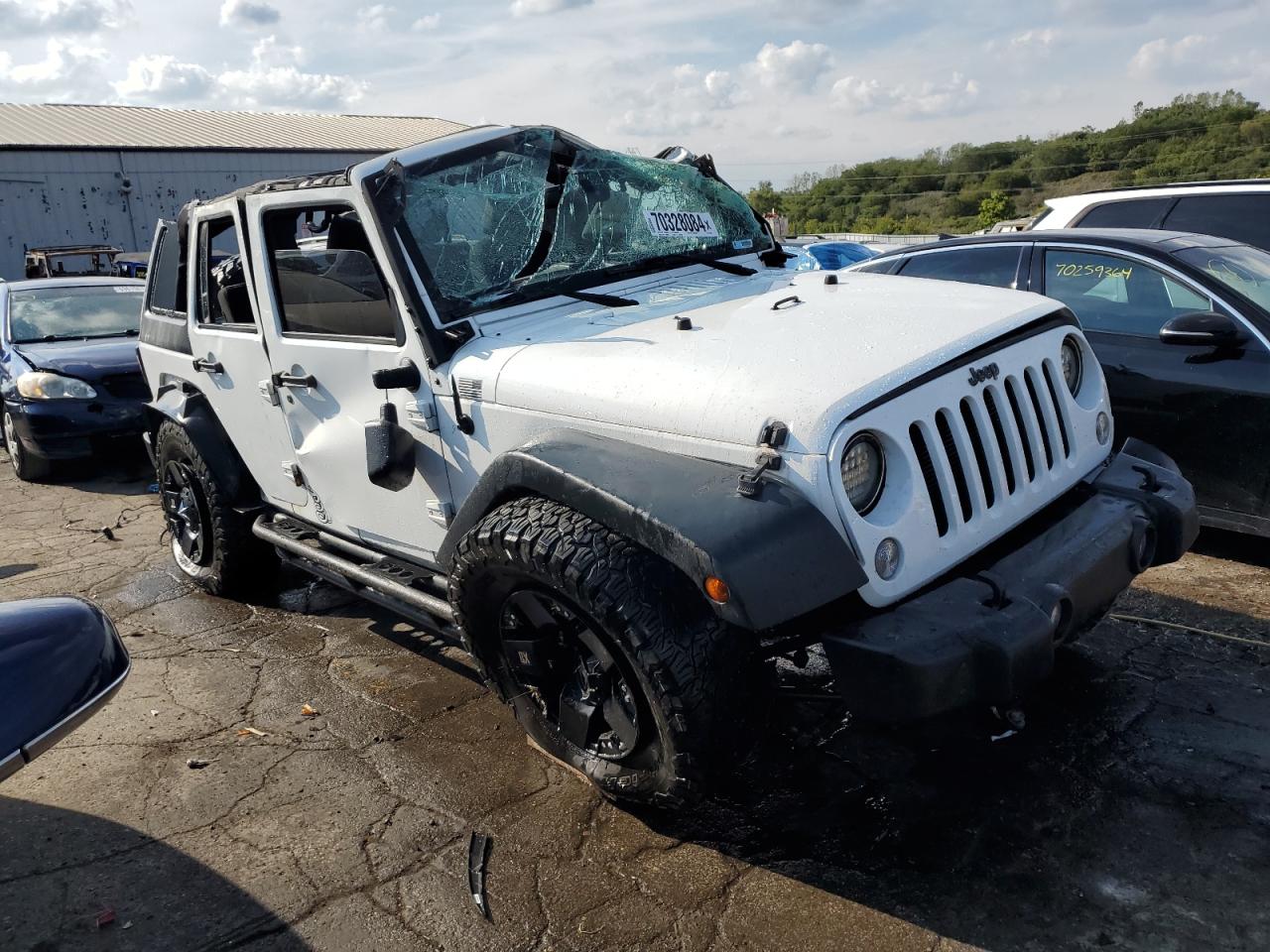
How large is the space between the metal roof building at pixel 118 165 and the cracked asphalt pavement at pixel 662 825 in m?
20.8

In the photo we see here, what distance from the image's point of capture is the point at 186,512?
546cm

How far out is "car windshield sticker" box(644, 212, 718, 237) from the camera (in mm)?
4195

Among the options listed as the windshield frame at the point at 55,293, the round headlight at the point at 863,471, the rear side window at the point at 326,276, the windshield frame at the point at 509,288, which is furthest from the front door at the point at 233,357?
the windshield frame at the point at 55,293

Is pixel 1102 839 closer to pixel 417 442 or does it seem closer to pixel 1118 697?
pixel 1118 697

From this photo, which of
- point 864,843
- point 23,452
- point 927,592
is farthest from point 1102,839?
point 23,452

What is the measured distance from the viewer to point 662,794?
9.30 ft

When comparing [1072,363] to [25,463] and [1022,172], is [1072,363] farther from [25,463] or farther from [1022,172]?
[1022,172]

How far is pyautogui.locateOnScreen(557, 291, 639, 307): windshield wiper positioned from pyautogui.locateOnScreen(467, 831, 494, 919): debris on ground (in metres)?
1.85

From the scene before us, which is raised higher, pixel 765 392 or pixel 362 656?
pixel 765 392

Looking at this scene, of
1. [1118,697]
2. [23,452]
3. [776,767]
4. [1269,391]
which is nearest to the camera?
[776,767]

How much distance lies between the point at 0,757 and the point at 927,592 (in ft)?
7.37

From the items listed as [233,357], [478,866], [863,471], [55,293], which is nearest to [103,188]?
[55,293]

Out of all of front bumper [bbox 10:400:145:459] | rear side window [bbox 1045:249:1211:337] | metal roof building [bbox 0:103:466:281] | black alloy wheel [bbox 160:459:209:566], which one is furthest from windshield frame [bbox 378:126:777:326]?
metal roof building [bbox 0:103:466:281]

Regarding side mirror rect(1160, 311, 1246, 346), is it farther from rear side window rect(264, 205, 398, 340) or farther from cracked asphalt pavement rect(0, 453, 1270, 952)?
rear side window rect(264, 205, 398, 340)
